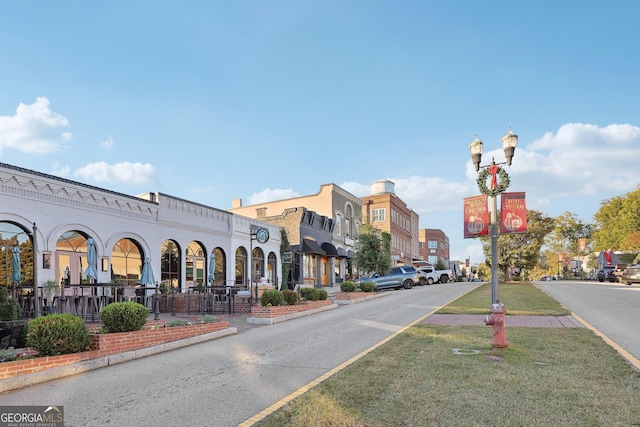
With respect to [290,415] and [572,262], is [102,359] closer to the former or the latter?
[290,415]

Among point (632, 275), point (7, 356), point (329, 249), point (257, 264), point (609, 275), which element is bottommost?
point (609, 275)

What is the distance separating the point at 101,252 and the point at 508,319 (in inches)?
579

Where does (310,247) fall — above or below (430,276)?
above

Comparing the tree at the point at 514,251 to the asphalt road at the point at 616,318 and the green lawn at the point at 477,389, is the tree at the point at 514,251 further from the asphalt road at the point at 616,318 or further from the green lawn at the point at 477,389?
the green lawn at the point at 477,389

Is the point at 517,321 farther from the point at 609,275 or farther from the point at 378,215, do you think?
the point at 378,215

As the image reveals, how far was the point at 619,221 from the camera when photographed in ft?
179

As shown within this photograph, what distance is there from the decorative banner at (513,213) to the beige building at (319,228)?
A: 20.9 metres

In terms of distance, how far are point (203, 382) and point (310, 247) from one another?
2635 centimetres

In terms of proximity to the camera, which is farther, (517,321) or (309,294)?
(309,294)

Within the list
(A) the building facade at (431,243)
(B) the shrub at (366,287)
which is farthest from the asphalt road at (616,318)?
(A) the building facade at (431,243)

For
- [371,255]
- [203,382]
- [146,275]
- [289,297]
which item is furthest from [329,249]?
[203,382]

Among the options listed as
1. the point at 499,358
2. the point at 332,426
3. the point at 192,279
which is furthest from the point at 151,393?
the point at 192,279

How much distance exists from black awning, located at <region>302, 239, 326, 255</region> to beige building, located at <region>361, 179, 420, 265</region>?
694 inches

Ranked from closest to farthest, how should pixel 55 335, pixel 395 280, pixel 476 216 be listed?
pixel 55 335 < pixel 476 216 < pixel 395 280
